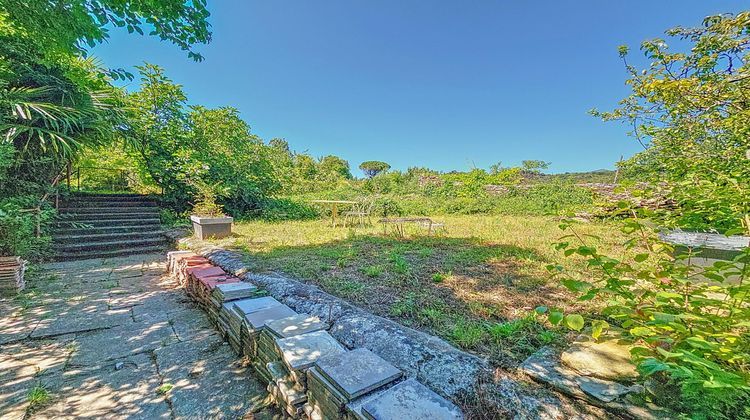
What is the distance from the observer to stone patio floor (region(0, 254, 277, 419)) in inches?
62.9

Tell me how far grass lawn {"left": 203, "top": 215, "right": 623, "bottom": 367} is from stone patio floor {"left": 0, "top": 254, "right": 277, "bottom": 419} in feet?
3.16

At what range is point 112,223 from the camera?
19.2ft

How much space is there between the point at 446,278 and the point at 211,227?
4.36 meters

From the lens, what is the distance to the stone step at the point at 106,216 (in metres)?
5.56

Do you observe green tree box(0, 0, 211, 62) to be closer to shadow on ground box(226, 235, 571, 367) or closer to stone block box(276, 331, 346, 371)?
shadow on ground box(226, 235, 571, 367)

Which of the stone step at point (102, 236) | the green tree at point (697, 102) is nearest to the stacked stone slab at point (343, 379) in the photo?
the green tree at point (697, 102)

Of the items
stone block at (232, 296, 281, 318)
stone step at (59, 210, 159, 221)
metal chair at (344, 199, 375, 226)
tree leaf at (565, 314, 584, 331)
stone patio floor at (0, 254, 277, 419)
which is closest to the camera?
tree leaf at (565, 314, 584, 331)

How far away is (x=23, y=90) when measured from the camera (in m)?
4.52

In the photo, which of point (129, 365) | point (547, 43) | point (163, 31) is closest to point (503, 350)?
point (129, 365)

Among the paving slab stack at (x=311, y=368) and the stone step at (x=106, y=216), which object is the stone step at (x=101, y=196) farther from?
the paving slab stack at (x=311, y=368)

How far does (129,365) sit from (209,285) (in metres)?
0.82

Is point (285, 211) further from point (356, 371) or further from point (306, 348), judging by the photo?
point (356, 371)

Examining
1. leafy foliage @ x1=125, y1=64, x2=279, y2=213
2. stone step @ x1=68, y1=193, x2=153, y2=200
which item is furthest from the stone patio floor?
stone step @ x1=68, y1=193, x2=153, y2=200

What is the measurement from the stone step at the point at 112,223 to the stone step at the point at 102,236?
18 centimetres
